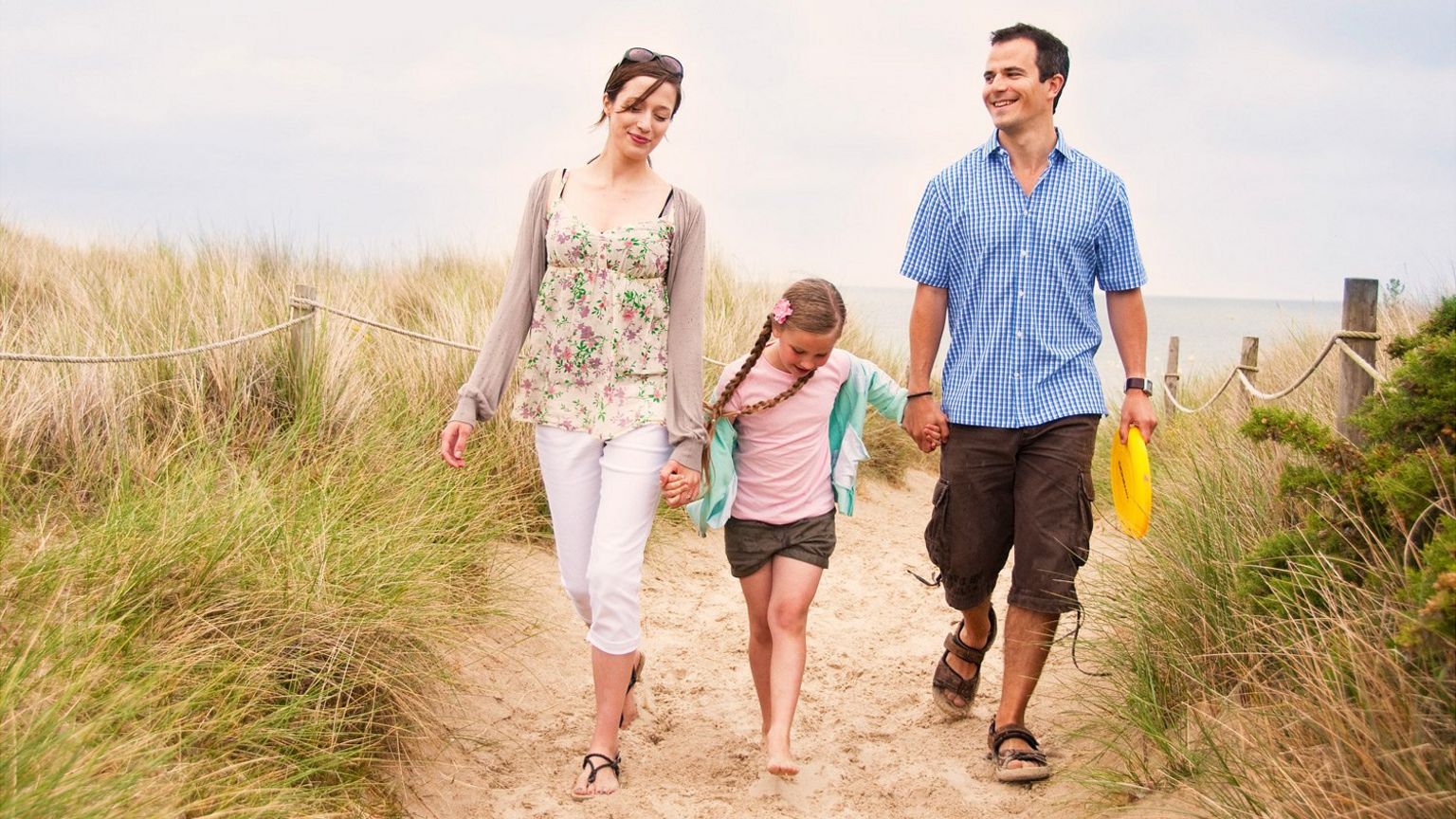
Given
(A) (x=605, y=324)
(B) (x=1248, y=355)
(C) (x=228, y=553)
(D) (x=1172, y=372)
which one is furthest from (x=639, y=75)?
(D) (x=1172, y=372)

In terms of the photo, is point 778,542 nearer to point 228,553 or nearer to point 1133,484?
point 1133,484

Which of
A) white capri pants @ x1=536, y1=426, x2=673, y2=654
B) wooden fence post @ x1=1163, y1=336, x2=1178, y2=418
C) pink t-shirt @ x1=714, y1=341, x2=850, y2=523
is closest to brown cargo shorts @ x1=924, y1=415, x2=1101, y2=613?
pink t-shirt @ x1=714, y1=341, x2=850, y2=523

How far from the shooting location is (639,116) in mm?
3834

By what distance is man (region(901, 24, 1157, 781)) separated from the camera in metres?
4.10

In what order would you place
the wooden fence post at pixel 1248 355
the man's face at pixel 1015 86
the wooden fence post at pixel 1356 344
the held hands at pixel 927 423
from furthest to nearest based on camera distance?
the wooden fence post at pixel 1248 355 < the wooden fence post at pixel 1356 344 < the held hands at pixel 927 423 < the man's face at pixel 1015 86

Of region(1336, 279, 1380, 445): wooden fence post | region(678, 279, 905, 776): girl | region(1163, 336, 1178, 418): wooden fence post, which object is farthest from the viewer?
region(1163, 336, 1178, 418): wooden fence post

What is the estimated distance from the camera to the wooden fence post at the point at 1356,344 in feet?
15.4

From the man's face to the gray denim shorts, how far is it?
1459 millimetres

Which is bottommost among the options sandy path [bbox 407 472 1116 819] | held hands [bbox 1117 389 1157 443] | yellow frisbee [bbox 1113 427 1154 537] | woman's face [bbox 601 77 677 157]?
sandy path [bbox 407 472 1116 819]

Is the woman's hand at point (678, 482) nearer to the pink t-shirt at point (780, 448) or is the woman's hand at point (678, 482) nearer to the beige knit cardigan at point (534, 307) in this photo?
the beige knit cardigan at point (534, 307)

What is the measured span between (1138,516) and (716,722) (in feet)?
6.05

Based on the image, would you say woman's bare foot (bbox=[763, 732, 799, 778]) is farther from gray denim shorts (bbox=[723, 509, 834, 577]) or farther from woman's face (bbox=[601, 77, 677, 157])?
woman's face (bbox=[601, 77, 677, 157])

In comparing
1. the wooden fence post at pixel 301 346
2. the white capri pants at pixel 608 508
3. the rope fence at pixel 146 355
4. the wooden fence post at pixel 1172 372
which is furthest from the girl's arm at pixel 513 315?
the wooden fence post at pixel 1172 372

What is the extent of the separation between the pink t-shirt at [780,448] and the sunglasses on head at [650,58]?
3.09ft
